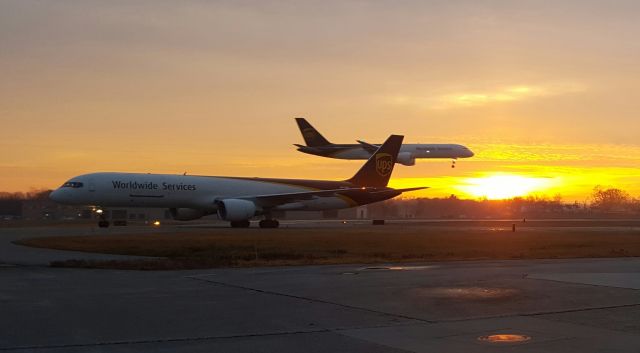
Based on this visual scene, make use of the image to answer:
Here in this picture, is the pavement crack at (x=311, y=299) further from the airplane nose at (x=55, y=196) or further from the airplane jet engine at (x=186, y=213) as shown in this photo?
the airplane jet engine at (x=186, y=213)

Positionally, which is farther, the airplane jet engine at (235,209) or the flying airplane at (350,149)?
the flying airplane at (350,149)

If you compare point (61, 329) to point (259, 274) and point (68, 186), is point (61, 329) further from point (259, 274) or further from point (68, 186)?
point (68, 186)

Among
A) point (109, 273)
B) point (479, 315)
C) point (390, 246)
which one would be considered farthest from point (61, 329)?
point (390, 246)

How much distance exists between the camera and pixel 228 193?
53.5 m

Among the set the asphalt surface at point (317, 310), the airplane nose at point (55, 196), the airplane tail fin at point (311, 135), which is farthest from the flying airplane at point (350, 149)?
the asphalt surface at point (317, 310)

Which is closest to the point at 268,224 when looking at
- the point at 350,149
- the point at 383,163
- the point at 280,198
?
the point at 280,198

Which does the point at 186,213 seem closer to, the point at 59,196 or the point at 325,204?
the point at 59,196

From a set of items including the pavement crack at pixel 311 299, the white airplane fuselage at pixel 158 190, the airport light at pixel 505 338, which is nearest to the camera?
the airport light at pixel 505 338

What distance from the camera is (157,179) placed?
4978cm

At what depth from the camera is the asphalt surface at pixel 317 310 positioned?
853 centimetres

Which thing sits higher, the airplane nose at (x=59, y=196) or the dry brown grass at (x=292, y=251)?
the airplane nose at (x=59, y=196)

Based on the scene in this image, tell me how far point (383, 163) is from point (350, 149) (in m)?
43.3

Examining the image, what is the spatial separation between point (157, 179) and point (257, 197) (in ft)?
25.5

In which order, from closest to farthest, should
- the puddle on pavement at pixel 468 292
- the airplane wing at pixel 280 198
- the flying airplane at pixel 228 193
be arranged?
1. the puddle on pavement at pixel 468 292
2. the flying airplane at pixel 228 193
3. the airplane wing at pixel 280 198
